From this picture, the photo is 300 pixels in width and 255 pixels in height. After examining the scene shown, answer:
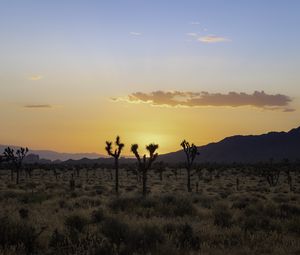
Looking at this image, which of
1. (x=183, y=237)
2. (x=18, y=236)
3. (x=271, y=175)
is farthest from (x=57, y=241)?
(x=271, y=175)

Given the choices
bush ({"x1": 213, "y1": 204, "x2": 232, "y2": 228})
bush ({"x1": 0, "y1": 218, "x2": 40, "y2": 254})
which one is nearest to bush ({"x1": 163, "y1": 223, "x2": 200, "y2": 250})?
bush ({"x1": 213, "y1": 204, "x2": 232, "y2": 228})

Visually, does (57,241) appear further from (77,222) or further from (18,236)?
(77,222)

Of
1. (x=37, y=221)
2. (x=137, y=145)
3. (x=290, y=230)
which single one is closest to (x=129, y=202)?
(x=37, y=221)

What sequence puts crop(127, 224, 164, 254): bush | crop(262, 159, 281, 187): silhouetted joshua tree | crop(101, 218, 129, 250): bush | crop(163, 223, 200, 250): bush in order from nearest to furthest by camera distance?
1. crop(127, 224, 164, 254): bush
2. crop(163, 223, 200, 250): bush
3. crop(101, 218, 129, 250): bush
4. crop(262, 159, 281, 187): silhouetted joshua tree

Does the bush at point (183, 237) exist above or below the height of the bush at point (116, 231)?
below

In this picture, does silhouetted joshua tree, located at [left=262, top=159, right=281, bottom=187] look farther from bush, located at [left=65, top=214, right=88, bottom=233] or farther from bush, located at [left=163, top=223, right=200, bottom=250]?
bush, located at [left=163, top=223, right=200, bottom=250]

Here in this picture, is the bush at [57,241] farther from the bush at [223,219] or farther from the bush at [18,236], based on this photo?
the bush at [223,219]

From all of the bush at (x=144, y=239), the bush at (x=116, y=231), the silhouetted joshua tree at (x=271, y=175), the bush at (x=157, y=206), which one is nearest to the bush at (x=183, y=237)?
the bush at (x=144, y=239)

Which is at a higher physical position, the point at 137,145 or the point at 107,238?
the point at 137,145

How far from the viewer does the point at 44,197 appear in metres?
26.8

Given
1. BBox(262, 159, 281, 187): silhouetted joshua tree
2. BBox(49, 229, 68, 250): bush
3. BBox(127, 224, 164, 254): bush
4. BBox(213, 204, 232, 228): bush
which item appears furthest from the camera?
BBox(262, 159, 281, 187): silhouetted joshua tree

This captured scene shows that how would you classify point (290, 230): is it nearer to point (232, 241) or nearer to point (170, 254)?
point (232, 241)

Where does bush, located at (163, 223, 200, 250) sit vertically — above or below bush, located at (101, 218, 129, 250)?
below

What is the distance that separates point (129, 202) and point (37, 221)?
6.22 meters
